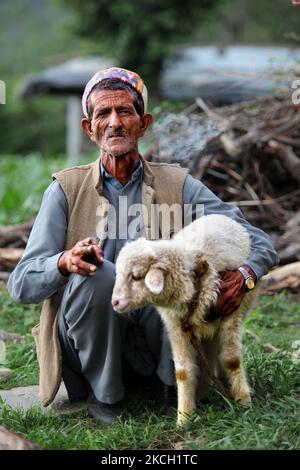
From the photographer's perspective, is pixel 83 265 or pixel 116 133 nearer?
pixel 83 265

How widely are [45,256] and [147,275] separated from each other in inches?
26.7

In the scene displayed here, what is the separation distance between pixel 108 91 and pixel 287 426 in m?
1.94

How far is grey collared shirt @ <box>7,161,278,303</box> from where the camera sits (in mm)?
3615

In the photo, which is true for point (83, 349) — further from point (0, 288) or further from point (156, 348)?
point (0, 288)

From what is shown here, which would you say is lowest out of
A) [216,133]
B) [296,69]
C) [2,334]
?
[2,334]

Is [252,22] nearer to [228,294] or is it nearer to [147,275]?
[228,294]

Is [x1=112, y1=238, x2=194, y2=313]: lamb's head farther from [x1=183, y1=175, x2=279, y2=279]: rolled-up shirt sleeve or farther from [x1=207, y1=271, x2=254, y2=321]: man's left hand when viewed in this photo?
[x1=183, y1=175, x2=279, y2=279]: rolled-up shirt sleeve

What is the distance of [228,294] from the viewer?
11.7 feet

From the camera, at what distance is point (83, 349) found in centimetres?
373

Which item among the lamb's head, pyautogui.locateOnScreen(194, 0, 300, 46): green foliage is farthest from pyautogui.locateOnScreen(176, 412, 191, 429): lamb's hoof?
pyautogui.locateOnScreen(194, 0, 300, 46): green foliage

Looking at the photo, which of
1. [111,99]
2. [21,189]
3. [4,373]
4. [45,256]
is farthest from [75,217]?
[21,189]

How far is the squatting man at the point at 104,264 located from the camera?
360 cm

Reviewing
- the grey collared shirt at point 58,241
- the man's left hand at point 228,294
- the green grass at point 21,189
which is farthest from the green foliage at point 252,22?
the man's left hand at point 228,294

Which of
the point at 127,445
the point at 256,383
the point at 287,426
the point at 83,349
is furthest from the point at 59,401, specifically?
the point at 287,426
